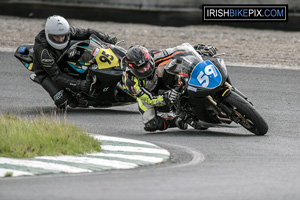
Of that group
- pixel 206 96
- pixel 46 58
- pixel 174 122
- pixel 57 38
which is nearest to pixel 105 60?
pixel 57 38

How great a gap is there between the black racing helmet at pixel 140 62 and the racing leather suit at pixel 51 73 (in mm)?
2086

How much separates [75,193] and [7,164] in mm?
1695

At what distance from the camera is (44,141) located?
8703mm

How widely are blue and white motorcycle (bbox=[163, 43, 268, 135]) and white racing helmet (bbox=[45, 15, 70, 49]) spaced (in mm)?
2410

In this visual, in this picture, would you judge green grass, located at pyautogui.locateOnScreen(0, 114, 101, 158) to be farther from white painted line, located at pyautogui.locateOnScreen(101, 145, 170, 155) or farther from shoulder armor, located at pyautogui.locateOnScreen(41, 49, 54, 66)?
shoulder armor, located at pyautogui.locateOnScreen(41, 49, 54, 66)

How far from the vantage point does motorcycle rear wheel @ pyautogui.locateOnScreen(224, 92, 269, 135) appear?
9.75m

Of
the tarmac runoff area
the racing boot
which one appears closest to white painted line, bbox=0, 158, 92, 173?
the tarmac runoff area

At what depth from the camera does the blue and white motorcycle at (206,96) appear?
388 inches

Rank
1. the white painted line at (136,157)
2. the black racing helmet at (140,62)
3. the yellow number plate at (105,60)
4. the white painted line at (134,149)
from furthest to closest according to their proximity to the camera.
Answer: the yellow number plate at (105,60), the black racing helmet at (140,62), the white painted line at (134,149), the white painted line at (136,157)

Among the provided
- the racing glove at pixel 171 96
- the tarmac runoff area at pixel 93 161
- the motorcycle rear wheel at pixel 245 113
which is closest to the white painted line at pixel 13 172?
the tarmac runoff area at pixel 93 161

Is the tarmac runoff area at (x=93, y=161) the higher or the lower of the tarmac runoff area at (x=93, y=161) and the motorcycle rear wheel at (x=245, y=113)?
the lower

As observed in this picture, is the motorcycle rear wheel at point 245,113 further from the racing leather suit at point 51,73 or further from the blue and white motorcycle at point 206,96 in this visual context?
the racing leather suit at point 51,73

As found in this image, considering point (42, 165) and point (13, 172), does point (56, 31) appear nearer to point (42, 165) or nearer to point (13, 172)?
point (42, 165)

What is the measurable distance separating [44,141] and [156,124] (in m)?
2.21
